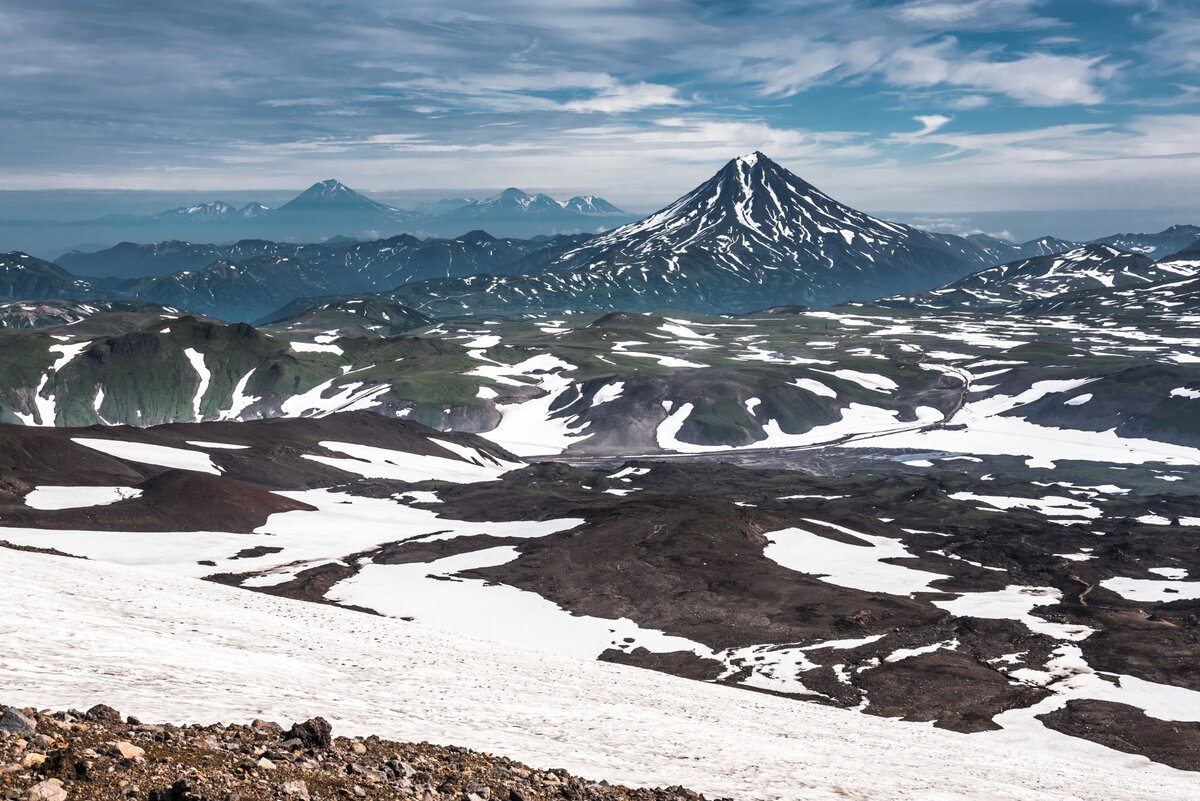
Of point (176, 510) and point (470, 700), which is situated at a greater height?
point (470, 700)

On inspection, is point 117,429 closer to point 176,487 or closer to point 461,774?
point 176,487

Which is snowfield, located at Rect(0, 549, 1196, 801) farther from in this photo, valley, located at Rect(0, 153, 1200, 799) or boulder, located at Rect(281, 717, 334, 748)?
boulder, located at Rect(281, 717, 334, 748)

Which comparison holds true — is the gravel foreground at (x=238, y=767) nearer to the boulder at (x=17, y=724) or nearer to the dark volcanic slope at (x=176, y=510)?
the boulder at (x=17, y=724)

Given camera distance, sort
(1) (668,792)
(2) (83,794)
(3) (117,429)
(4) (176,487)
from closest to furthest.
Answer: (2) (83,794) → (1) (668,792) → (4) (176,487) → (3) (117,429)

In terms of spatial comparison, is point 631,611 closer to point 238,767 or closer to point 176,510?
point 176,510

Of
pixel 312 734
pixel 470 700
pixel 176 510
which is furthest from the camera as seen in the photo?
pixel 176 510

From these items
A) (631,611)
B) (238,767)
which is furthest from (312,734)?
(631,611)

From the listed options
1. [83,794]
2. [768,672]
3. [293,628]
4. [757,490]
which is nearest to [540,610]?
[768,672]
